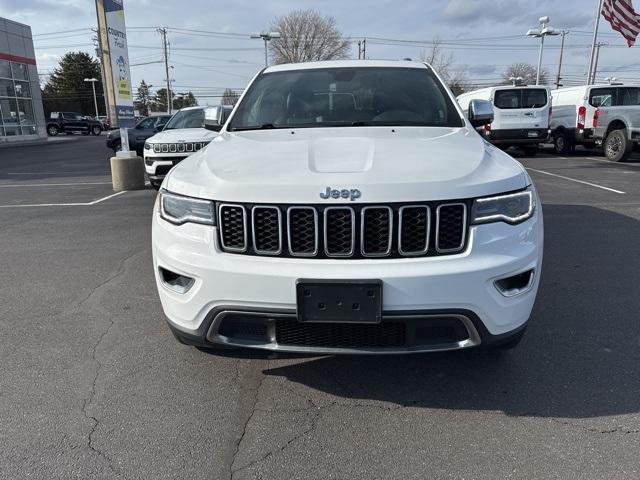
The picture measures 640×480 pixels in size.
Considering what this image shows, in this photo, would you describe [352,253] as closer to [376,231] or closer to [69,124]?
[376,231]

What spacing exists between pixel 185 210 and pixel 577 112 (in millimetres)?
16316

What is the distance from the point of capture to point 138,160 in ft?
33.4

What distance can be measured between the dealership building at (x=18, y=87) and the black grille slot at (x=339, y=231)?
117 ft

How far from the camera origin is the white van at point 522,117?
1569cm

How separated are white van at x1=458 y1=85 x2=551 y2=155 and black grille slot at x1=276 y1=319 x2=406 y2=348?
48.4ft

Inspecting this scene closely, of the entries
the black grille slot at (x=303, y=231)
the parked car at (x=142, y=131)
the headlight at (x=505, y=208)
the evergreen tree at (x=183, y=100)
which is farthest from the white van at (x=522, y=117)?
the evergreen tree at (x=183, y=100)

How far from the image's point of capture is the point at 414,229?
2221 millimetres

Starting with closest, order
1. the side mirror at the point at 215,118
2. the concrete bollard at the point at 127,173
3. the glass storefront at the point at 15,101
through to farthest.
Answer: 1. the side mirror at the point at 215,118
2. the concrete bollard at the point at 127,173
3. the glass storefront at the point at 15,101

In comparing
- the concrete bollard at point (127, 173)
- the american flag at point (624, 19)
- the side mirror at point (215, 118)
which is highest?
the american flag at point (624, 19)

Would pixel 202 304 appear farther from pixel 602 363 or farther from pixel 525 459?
pixel 602 363

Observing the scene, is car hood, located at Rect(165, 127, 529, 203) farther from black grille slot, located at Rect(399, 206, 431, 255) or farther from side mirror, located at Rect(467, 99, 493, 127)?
side mirror, located at Rect(467, 99, 493, 127)

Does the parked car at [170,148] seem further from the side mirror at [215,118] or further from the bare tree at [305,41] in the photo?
the bare tree at [305,41]

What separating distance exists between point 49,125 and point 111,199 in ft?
146

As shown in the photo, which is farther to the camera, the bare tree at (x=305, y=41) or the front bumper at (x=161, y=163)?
the bare tree at (x=305, y=41)
